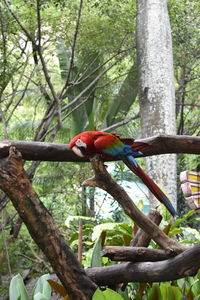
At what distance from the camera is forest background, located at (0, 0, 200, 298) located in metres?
4.23

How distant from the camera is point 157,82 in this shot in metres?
4.52

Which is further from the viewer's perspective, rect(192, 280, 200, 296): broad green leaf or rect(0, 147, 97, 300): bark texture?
rect(192, 280, 200, 296): broad green leaf

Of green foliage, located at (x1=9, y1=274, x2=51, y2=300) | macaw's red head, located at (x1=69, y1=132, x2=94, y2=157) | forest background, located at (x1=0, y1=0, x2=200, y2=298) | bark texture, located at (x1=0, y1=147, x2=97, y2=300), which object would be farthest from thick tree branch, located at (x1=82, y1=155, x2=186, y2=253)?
forest background, located at (x1=0, y1=0, x2=200, y2=298)

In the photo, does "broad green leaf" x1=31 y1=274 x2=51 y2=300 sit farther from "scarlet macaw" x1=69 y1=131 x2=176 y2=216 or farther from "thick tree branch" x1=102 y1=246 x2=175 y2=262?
"scarlet macaw" x1=69 y1=131 x2=176 y2=216

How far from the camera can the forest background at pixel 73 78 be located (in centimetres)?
423

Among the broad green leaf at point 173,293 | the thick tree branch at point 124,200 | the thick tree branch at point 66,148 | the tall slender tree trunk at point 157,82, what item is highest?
the tall slender tree trunk at point 157,82

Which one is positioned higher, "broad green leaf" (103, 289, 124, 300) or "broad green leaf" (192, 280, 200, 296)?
"broad green leaf" (103, 289, 124, 300)

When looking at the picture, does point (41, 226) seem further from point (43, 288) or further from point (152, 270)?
point (43, 288)

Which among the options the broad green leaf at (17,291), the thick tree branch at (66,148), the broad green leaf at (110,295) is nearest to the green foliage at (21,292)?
the broad green leaf at (17,291)

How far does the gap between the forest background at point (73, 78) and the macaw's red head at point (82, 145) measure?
2827 millimetres

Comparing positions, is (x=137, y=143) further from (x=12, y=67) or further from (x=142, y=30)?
(x=142, y=30)

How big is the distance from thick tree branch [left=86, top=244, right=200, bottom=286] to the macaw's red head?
45cm

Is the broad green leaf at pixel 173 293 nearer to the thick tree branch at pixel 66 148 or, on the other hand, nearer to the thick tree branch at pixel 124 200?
the thick tree branch at pixel 124 200

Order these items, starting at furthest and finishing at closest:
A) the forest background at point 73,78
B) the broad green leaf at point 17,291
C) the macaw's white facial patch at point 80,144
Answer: the forest background at point 73,78, the broad green leaf at point 17,291, the macaw's white facial patch at point 80,144
